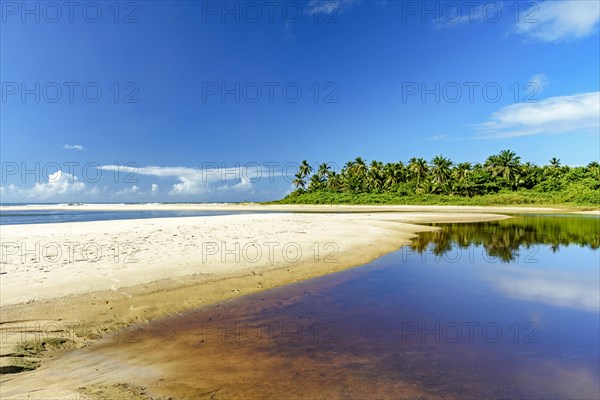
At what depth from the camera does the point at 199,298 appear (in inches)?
419

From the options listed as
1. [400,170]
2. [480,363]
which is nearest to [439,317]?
[480,363]

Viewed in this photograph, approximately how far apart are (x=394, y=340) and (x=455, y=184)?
102464 millimetres

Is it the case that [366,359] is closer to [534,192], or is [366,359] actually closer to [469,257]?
[469,257]

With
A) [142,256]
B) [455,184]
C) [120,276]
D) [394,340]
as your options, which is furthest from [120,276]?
[455,184]

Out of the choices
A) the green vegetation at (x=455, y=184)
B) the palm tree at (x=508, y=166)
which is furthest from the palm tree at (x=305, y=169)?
the palm tree at (x=508, y=166)

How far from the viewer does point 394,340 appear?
7.98 meters

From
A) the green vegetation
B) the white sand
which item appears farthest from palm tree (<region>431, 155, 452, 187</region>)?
the white sand

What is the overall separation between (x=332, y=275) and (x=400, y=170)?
351ft

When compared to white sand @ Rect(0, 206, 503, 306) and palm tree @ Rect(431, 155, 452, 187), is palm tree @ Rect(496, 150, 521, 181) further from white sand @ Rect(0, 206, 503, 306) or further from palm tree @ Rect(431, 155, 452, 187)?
white sand @ Rect(0, 206, 503, 306)

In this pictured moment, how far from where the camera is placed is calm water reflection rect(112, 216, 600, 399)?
593cm

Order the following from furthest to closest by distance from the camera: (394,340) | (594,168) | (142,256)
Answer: (594,168), (142,256), (394,340)

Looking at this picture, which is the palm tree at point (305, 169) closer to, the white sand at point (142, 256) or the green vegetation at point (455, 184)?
the green vegetation at point (455, 184)

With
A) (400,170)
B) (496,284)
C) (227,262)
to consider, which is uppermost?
(400,170)

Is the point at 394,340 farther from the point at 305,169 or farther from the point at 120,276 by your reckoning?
the point at 305,169
